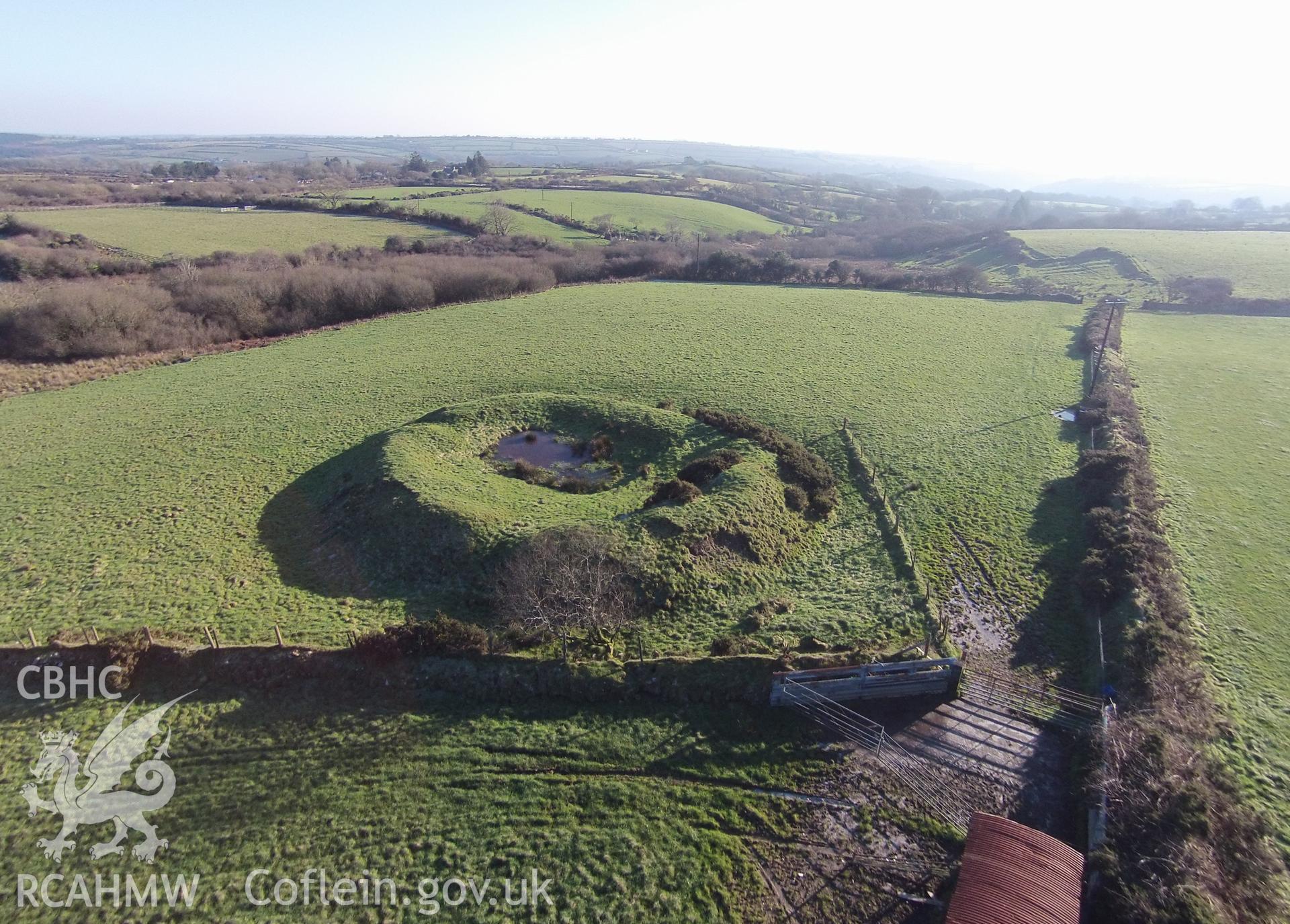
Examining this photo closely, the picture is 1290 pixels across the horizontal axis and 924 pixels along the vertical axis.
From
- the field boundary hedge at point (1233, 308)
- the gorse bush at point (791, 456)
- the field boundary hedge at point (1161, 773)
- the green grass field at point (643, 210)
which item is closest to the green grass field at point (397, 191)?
the green grass field at point (643, 210)

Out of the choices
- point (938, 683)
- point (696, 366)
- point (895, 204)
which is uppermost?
point (895, 204)

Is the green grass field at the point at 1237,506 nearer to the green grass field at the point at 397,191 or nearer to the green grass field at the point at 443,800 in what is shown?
the green grass field at the point at 443,800

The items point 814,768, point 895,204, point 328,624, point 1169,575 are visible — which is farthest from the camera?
point 895,204

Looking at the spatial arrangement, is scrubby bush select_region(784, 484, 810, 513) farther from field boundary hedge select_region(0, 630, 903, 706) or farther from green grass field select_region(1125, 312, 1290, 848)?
green grass field select_region(1125, 312, 1290, 848)

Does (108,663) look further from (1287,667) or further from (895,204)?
(895,204)

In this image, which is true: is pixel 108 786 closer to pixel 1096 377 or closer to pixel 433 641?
pixel 433 641

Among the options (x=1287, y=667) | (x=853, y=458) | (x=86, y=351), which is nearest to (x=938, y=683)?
(x=1287, y=667)

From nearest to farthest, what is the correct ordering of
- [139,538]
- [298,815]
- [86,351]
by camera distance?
[298,815], [139,538], [86,351]
